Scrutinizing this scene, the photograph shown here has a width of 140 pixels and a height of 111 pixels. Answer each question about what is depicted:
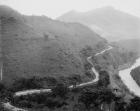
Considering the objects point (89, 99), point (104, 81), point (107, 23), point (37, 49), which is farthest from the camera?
point (107, 23)

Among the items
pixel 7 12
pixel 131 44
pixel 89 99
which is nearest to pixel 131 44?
pixel 131 44

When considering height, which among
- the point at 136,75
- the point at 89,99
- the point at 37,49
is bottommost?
the point at 89,99

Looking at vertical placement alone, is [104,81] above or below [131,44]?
below

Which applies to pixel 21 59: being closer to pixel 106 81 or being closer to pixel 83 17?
pixel 106 81

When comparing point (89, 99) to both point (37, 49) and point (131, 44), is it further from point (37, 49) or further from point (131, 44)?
point (131, 44)

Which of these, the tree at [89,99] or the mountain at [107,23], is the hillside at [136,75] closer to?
the tree at [89,99]

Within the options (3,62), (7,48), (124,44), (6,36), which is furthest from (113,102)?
(124,44)

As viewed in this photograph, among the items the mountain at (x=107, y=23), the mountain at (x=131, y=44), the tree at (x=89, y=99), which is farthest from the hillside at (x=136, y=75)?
the mountain at (x=107, y=23)

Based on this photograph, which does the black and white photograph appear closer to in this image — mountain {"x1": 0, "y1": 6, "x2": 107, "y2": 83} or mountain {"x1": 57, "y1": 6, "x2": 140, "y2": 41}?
mountain {"x1": 0, "y1": 6, "x2": 107, "y2": 83}
